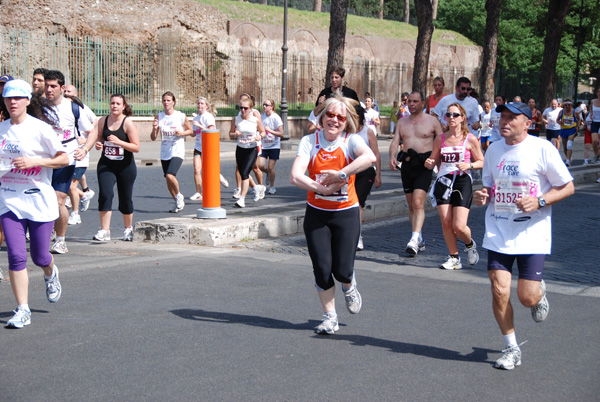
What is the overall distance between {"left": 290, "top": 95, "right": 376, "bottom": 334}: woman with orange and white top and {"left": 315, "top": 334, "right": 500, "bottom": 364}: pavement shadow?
0.69 ft

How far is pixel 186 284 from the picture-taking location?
721 cm

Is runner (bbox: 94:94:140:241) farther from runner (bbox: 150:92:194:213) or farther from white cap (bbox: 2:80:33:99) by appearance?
white cap (bbox: 2:80:33:99)

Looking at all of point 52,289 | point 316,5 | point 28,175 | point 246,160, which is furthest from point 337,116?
point 316,5

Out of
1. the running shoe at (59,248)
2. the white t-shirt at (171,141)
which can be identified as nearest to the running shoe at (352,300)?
the running shoe at (59,248)

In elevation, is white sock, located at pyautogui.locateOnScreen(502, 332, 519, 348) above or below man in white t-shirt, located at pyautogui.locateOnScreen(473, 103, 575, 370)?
below

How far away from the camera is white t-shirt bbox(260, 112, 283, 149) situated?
48.1ft

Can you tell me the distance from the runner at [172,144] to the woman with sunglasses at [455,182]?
5160mm

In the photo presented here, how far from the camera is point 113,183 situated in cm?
968

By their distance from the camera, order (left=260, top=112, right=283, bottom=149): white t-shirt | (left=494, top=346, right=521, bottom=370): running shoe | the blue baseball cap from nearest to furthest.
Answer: (left=494, top=346, right=521, bottom=370): running shoe, the blue baseball cap, (left=260, top=112, right=283, bottom=149): white t-shirt

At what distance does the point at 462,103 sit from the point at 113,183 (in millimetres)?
5822

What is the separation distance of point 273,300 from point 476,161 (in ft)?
10.2

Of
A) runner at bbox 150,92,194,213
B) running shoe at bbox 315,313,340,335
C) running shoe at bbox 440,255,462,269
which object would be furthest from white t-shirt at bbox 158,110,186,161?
running shoe at bbox 315,313,340,335

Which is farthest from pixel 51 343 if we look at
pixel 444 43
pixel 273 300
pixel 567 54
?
pixel 444 43

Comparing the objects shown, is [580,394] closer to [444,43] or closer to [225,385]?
[225,385]
